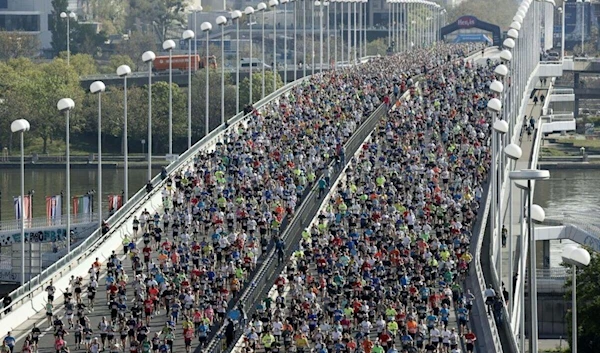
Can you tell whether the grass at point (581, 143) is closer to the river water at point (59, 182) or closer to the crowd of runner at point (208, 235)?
the river water at point (59, 182)

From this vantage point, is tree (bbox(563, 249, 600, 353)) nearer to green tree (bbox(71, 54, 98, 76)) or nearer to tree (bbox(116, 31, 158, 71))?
green tree (bbox(71, 54, 98, 76))

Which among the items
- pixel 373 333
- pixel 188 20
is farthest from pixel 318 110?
pixel 188 20

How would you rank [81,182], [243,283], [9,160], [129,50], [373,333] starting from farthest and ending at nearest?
1. [129,50]
2. [9,160]
3. [81,182]
4. [243,283]
5. [373,333]

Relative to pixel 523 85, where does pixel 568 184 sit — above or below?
below

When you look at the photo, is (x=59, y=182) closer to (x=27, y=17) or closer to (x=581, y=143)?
(x=581, y=143)

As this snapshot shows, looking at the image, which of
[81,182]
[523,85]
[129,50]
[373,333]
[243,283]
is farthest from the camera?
[129,50]

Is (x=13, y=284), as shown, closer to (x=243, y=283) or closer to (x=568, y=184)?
(x=243, y=283)

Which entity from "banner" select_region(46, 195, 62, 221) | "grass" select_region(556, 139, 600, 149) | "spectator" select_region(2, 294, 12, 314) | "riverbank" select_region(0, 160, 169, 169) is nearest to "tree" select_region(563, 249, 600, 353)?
"spectator" select_region(2, 294, 12, 314)

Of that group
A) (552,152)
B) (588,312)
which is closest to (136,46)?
(552,152)
